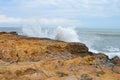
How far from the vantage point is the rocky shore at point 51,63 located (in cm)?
816

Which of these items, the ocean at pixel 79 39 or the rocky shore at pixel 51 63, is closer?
the rocky shore at pixel 51 63

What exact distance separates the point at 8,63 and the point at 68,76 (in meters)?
2.00

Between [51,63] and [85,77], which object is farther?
[51,63]

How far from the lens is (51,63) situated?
8.79m

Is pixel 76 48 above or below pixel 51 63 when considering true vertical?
above

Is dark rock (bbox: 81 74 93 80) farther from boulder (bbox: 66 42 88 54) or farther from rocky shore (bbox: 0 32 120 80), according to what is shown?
boulder (bbox: 66 42 88 54)

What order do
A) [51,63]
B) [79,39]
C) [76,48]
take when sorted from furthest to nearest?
[79,39]
[76,48]
[51,63]

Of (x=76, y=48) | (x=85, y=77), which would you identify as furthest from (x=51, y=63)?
(x=76, y=48)

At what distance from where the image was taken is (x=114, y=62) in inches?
376

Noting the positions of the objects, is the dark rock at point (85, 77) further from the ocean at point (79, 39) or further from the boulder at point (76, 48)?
the ocean at point (79, 39)

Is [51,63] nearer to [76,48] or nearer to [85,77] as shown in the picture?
[85,77]

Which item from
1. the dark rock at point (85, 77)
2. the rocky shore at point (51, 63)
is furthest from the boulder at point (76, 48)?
the dark rock at point (85, 77)

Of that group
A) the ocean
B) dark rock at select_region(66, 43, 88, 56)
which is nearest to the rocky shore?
dark rock at select_region(66, 43, 88, 56)

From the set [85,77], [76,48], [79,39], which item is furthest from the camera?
[79,39]
